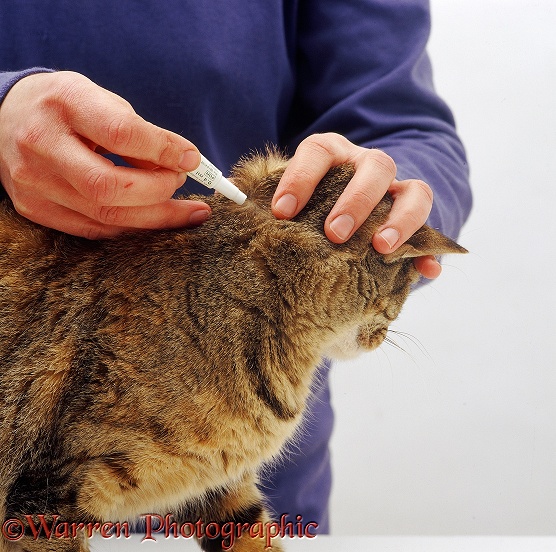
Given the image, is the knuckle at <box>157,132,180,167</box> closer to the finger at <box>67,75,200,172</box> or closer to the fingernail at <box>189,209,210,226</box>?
the finger at <box>67,75,200,172</box>

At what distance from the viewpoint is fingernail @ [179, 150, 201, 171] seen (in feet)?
2.23

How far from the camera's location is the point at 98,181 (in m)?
0.66

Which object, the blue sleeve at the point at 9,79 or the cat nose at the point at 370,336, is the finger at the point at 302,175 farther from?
the blue sleeve at the point at 9,79

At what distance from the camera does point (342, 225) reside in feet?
2.51

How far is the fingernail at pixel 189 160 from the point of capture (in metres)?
0.68

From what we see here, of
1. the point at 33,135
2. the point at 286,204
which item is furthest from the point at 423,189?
the point at 33,135

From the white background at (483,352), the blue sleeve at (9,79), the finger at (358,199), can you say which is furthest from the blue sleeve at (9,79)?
the white background at (483,352)

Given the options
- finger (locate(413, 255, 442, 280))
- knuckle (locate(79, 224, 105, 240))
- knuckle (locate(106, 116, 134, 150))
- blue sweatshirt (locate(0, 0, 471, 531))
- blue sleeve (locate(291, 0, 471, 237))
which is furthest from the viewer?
blue sleeve (locate(291, 0, 471, 237))

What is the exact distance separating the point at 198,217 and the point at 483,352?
776mm

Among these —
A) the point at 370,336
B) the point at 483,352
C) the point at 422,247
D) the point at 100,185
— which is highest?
the point at 100,185

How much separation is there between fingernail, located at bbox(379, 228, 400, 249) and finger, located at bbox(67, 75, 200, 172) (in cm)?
23

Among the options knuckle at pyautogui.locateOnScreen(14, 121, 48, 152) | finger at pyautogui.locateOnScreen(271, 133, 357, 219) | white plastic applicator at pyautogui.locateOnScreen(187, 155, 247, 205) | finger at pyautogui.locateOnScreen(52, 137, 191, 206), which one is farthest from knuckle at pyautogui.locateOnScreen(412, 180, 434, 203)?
knuckle at pyautogui.locateOnScreen(14, 121, 48, 152)

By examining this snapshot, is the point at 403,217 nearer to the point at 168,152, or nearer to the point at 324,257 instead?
the point at 324,257

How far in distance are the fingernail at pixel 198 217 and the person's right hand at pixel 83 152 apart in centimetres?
6
